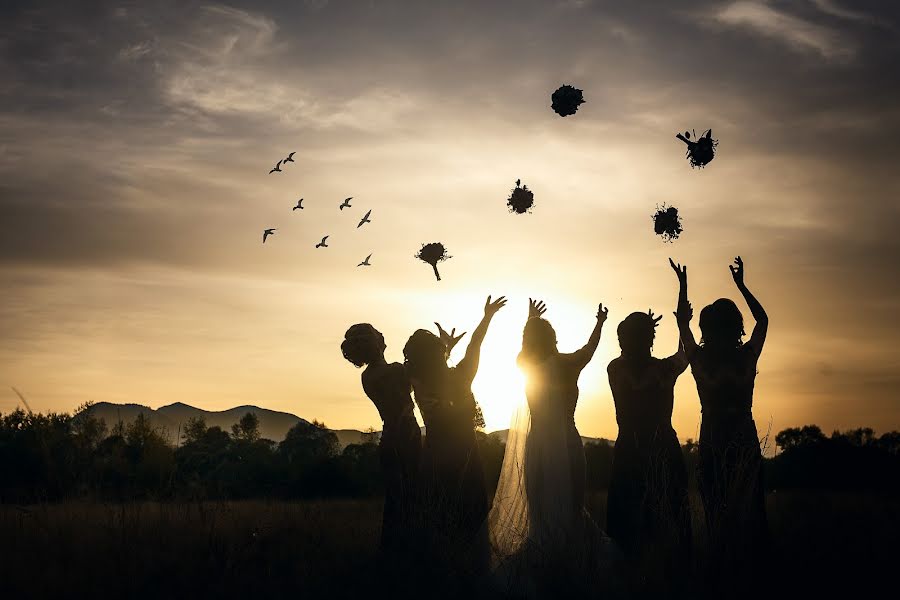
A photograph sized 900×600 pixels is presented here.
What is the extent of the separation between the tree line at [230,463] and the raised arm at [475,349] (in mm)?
2485

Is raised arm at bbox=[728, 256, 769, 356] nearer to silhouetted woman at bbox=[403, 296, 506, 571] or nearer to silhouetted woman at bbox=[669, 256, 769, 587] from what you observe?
silhouetted woman at bbox=[669, 256, 769, 587]

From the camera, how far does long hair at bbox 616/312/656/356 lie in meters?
10.5

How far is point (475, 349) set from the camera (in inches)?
425

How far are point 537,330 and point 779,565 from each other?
12.8 feet

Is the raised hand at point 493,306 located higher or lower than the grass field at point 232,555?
higher

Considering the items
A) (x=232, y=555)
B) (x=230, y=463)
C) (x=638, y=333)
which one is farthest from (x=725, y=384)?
(x=230, y=463)

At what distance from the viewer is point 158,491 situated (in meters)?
10.8

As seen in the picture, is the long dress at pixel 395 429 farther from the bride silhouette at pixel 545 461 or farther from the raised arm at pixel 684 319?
the raised arm at pixel 684 319

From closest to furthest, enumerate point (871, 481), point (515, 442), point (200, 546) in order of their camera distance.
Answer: point (200, 546) < point (515, 442) < point (871, 481)

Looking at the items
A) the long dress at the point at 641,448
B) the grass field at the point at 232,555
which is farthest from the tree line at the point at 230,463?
the long dress at the point at 641,448

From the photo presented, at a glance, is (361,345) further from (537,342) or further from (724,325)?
(724,325)

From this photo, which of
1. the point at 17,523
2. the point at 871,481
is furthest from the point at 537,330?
the point at 871,481

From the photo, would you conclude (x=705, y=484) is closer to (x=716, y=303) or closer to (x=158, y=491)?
(x=716, y=303)

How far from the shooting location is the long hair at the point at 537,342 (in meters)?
10.8
